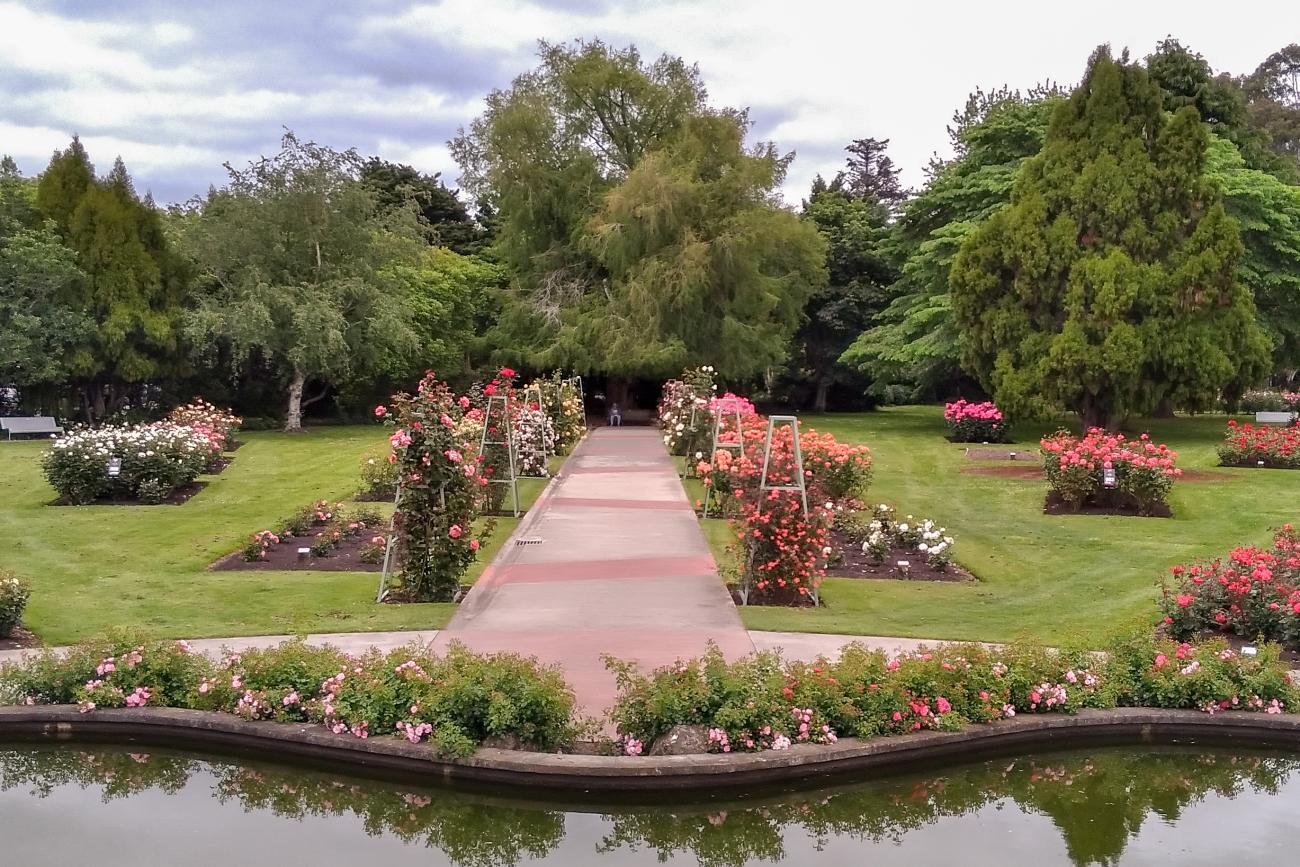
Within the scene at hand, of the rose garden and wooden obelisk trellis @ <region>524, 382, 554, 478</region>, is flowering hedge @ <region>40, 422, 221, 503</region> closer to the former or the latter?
the rose garden

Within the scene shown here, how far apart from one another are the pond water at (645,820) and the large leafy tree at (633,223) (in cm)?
2373

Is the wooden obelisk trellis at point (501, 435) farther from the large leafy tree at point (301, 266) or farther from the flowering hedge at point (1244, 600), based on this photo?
the large leafy tree at point (301, 266)

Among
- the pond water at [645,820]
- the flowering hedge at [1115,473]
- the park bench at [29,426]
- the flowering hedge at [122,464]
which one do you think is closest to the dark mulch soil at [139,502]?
the flowering hedge at [122,464]

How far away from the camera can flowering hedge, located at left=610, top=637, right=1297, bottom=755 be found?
6078 millimetres

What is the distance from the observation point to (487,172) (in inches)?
1280

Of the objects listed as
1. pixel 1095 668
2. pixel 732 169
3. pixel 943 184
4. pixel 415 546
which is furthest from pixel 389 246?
pixel 1095 668

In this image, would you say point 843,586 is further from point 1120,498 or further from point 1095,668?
point 1120,498

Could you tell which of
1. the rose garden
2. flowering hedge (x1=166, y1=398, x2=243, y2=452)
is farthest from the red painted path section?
flowering hedge (x1=166, y1=398, x2=243, y2=452)

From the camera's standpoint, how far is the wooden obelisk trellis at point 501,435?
49.7ft

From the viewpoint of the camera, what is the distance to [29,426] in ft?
89.0

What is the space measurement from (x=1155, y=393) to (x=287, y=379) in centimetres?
2273

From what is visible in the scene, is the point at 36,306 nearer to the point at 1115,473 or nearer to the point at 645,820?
the point at 1115,473

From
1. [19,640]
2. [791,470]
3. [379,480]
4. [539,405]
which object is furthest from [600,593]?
[539,405]

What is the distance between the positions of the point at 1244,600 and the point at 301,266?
1038 inches
